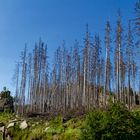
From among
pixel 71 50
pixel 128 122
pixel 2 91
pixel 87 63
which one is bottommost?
pixel 128 122

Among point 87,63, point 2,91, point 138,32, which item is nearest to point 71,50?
point 87,63

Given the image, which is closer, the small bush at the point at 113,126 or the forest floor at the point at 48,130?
the small bush at the point at 113,126

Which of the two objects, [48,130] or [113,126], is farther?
[48,130]

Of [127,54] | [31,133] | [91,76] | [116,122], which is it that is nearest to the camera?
[116,122]

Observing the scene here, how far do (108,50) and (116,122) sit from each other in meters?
33.7

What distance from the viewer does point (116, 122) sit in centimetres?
1472

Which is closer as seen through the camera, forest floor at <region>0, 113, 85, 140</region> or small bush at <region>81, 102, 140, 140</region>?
small bush at <region>81, 102, 140, 140</region>

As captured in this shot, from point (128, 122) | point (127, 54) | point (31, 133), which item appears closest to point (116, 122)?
point (128, 122)

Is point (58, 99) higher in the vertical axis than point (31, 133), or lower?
higher

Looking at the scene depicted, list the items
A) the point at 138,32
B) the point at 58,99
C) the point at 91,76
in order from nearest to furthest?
the point at 138,32 < the point at 91,76 < the point at 58,99

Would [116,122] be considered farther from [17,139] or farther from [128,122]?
[17,139]

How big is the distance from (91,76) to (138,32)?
2703 cm

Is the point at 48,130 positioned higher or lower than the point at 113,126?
lower

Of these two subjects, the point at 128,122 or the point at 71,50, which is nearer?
the point at 128,122
